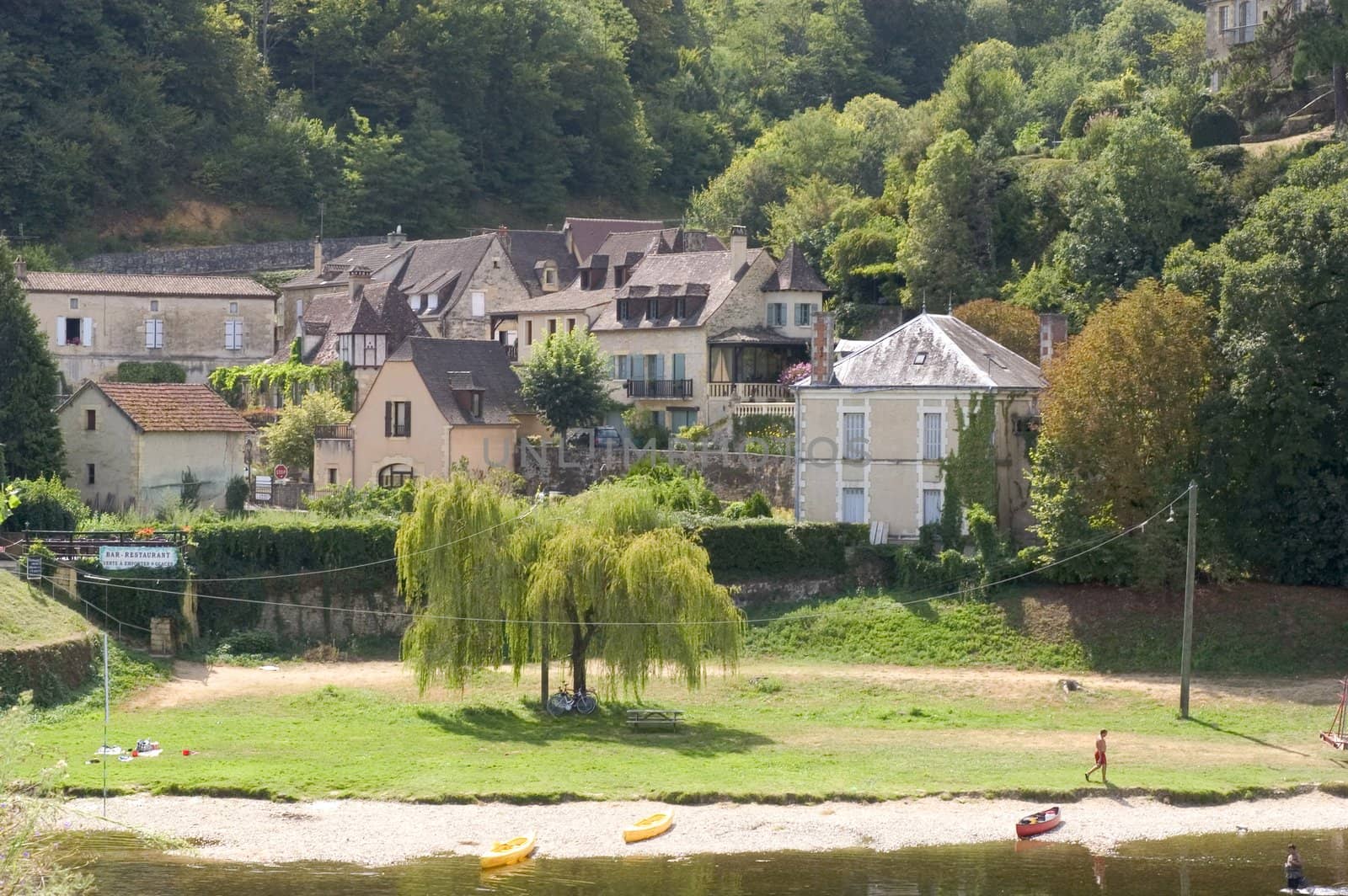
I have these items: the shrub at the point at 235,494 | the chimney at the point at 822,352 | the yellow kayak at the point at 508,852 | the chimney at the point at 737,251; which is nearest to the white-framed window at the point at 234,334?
the chimney at the point at 737,251

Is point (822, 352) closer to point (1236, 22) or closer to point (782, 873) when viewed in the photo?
point (782, 873)

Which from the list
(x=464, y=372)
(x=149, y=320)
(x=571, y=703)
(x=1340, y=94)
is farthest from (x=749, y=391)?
(x=571, y=703)

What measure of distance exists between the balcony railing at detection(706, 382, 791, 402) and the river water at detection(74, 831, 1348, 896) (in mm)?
37221

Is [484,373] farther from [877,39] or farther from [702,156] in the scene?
[877,39]

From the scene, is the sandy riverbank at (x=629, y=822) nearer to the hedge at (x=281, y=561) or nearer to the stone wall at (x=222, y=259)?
the hedge at (x=281, y=561)

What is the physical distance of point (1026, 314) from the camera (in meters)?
66.0

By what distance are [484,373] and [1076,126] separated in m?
35.3

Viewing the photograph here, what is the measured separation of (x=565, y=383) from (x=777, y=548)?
1552cm

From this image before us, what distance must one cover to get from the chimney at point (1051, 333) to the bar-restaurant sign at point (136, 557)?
1052 inches

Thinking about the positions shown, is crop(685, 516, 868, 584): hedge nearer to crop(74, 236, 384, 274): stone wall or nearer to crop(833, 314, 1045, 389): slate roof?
crop(833, 314, 1045, 389): slate roof

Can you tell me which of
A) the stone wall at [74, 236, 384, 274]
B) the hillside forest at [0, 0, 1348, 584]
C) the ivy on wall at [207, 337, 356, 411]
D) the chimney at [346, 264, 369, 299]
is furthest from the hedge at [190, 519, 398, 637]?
the stone wall at [74, 236, 384, 274]

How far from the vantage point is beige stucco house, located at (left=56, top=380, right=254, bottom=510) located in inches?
2312

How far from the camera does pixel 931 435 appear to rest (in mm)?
55625

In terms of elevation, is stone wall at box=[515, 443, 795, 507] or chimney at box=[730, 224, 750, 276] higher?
chimney at box=[730, 224, 750, 276]
